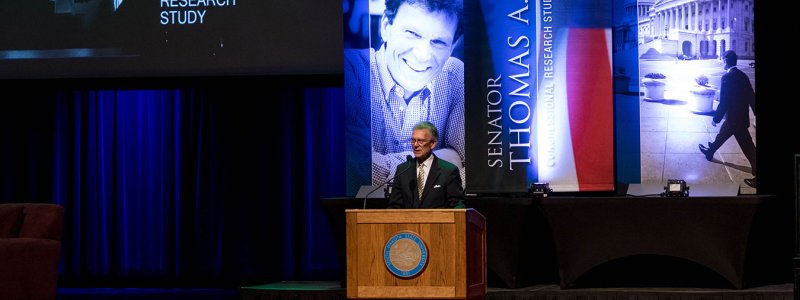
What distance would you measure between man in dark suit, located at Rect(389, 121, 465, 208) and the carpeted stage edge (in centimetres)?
203

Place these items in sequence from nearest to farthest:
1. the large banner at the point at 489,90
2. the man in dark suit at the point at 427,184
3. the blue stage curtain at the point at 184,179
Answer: the man in dark suit at the point at 427,184 < the large banner at the point at 489,90 < the blue stage curtain at the point at 184,179

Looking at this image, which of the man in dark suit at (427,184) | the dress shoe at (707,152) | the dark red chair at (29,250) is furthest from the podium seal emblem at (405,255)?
the dress shoe at (707,152)

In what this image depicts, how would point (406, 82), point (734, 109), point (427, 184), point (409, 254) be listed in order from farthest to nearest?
1. point (406, 82)
2. point (734, 109)
3. point (427, 184)
4. point (409, 254)

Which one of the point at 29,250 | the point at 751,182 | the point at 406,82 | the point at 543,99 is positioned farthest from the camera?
the point at 406,82

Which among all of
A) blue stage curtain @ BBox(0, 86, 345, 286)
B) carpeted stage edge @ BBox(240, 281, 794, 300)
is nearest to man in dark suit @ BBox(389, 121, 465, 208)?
carpeted stage edge @ BBox(240, 281, 794, 300)

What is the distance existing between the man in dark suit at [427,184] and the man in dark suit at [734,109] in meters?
3.06

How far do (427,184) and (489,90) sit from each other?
273 centimetres

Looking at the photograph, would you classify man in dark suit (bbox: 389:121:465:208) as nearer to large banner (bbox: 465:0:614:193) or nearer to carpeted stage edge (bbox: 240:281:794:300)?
carpeted stage edge (bbox: 240:281:794:300)

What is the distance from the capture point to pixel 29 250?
256 inches

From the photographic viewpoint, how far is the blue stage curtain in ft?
30.8

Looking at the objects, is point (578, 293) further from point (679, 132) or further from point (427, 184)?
point (427, 184)

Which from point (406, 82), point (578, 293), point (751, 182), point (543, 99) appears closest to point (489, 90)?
point (543, 99)

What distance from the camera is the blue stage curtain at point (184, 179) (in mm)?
9391

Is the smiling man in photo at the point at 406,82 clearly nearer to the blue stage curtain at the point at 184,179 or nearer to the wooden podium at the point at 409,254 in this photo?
the blue stage curtain at the point at 184,179
